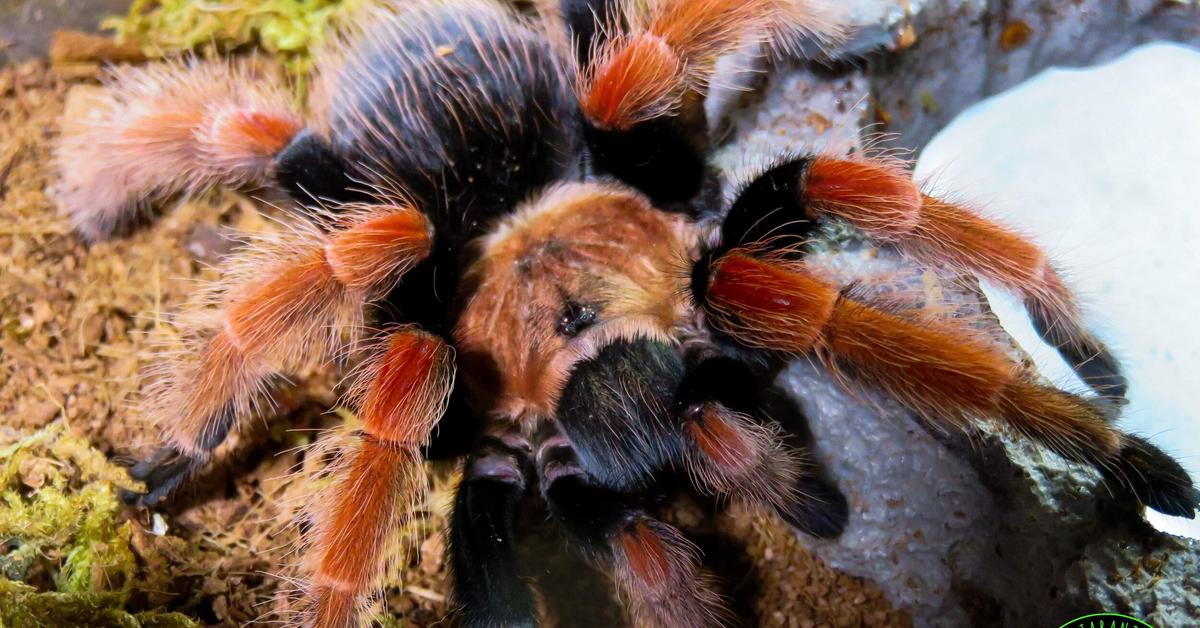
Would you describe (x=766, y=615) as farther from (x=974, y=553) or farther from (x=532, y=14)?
(x=532, y=14)

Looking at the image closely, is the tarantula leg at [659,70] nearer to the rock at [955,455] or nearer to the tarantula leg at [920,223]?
the rock at [955,455]

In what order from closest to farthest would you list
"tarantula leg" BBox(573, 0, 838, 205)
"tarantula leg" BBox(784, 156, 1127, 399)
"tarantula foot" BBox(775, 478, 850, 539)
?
"tarantula leg" BBox(784, 156, 1127, 399), "tarantula foot" BBox(775, 478, 850, 539), "tarantula leg" BBox(573, 0, 838, 205)

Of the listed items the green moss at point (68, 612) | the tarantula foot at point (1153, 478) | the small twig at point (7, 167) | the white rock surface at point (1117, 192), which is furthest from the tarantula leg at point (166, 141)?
the tarantula foot at point (1153, 478)

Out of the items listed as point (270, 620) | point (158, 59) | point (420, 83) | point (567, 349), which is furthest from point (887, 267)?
point (158, 59)

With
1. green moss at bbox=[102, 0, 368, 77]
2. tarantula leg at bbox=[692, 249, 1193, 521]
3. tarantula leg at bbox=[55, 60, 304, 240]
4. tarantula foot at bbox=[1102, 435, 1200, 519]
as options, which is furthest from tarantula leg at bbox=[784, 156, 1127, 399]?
green moss at bbox=[102, 0, 368, 77]

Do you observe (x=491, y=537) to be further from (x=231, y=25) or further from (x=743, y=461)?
(x=231, y=25)

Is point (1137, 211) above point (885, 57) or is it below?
below

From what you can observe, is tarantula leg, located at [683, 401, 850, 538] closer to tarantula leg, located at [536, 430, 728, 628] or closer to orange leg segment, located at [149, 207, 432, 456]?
tarantula leg, located at [536, 430, 728, 628]
